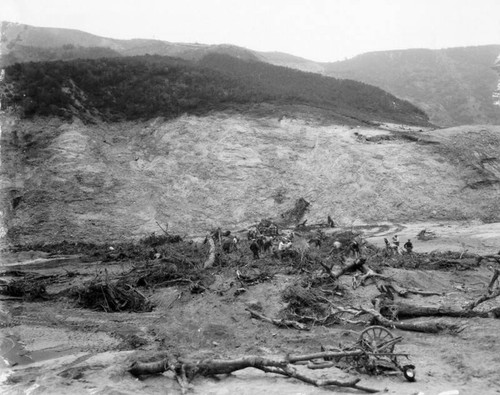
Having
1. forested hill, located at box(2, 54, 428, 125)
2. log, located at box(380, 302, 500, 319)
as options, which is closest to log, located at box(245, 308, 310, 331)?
log, located at box(380, 302, 500, 319)

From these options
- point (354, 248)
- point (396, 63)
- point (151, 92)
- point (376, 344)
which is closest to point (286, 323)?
point (376, 344)

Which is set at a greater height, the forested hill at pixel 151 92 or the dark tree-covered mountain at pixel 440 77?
the dark tree-covered mountain at pixel 440 77

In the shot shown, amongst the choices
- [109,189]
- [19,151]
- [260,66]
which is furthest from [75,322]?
[260,66]

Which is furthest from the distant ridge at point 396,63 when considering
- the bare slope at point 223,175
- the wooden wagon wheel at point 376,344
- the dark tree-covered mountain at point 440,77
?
the wooden wagon wheel at point 376,344

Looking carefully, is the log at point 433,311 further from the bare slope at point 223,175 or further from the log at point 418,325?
the bare slope at point 223,175

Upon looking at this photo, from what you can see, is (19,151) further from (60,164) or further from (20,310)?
(20,310)

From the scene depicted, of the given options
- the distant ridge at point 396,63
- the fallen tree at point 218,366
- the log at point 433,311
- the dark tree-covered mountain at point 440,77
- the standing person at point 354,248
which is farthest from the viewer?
the dark tree-covered mountain at point 440,77
